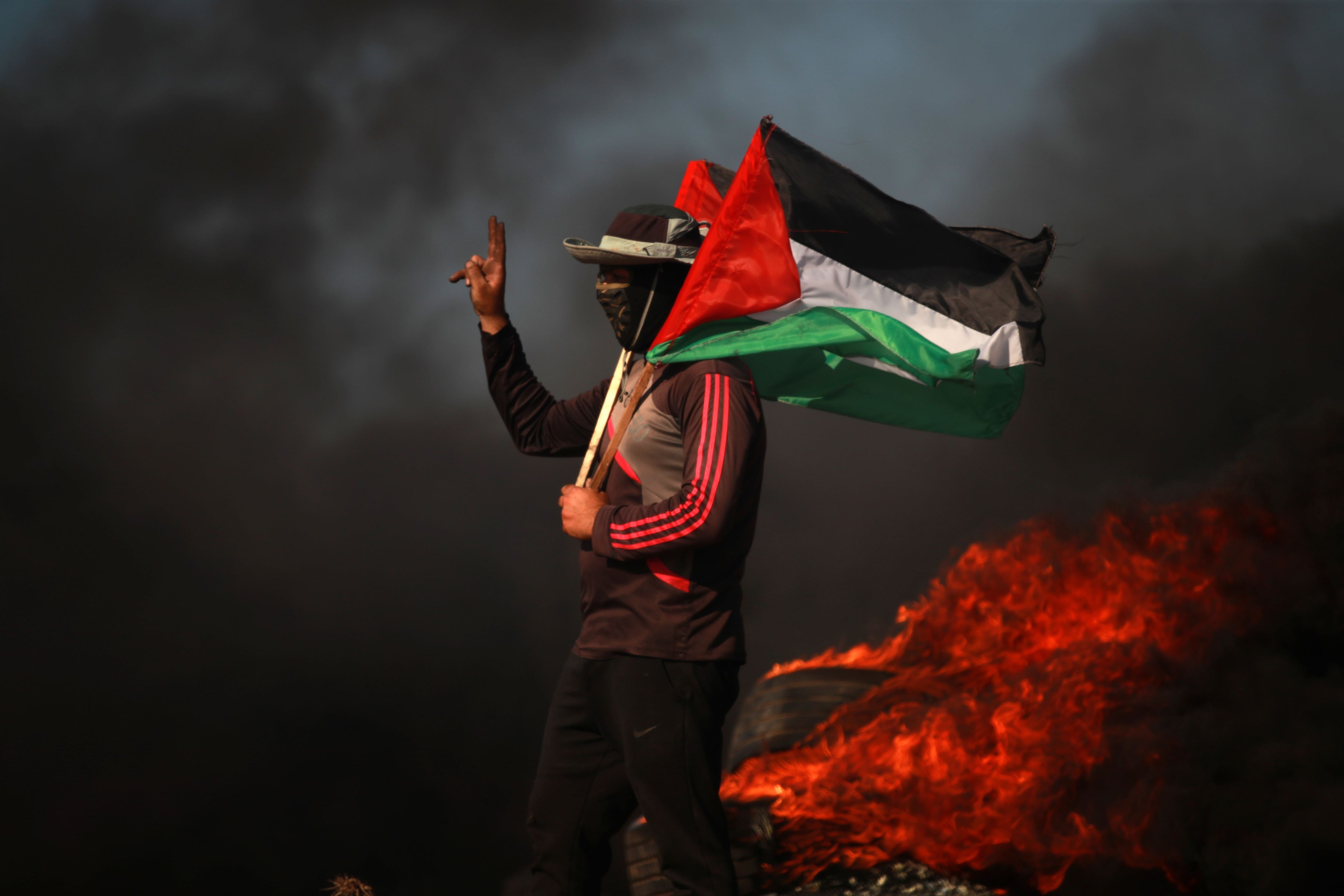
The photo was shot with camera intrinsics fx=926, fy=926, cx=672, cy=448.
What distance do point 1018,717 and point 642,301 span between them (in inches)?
130

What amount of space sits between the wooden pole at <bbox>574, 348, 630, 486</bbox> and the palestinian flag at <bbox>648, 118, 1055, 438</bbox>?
11.4 inches

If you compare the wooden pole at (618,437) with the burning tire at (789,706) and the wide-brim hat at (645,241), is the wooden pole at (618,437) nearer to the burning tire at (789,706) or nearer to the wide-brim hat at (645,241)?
the wide-brim hat at (645,241)

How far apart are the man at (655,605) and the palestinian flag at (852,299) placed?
18 centimetres

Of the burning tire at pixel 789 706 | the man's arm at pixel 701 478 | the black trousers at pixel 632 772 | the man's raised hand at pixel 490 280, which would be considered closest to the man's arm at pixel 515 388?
the man's raised hand at pixel 490 280

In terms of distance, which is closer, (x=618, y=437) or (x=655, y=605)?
(x=655, y=605)

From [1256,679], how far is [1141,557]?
1432 millimetres

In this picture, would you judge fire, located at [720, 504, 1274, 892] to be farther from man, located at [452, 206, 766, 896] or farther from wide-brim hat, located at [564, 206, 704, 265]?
wide-brim hat, located at [564, 206, 704, 265]

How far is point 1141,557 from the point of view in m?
6.44

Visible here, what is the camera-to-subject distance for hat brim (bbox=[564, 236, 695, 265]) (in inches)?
116

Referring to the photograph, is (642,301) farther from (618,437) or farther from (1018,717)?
(1018,717)

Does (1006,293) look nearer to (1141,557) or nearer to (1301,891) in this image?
(1301,891)

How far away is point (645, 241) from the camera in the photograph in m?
2.99

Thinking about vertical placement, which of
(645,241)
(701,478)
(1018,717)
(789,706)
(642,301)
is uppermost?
(645,241)

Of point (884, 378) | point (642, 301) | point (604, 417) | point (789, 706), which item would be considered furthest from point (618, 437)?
point (789, 706)
